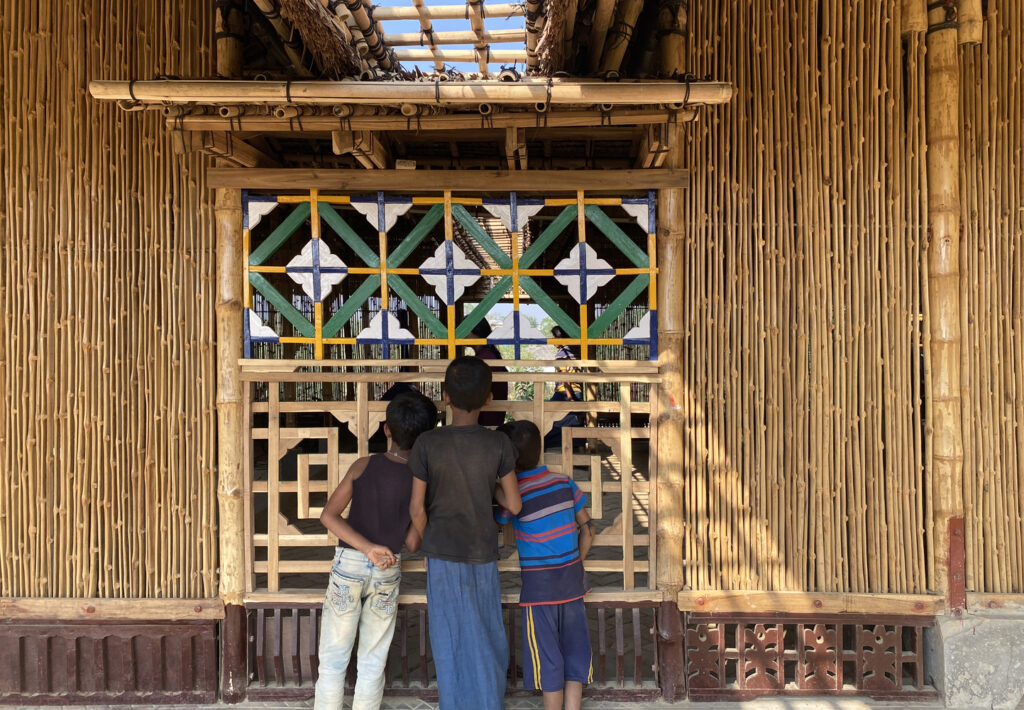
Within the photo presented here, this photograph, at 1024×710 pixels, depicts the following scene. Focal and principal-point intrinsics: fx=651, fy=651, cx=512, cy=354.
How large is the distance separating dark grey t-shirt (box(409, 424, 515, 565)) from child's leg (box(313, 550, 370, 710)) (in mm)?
375

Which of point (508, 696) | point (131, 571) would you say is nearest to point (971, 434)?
point (508, 696)

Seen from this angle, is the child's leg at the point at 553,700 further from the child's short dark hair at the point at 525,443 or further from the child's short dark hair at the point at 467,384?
the child's short dark hair at the point at 467,384

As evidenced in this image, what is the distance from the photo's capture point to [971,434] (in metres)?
3.54

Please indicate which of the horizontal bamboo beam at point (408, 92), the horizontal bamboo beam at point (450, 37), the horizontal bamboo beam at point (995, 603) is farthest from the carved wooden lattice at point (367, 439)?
the horizontal bamboo beam at point (450, 37)

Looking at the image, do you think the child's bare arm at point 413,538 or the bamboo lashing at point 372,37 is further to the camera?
the bamboo lashing at point 372,37

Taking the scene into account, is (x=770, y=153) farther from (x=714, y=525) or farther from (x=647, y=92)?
(x=714, y=525)

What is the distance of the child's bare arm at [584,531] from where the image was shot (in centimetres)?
317

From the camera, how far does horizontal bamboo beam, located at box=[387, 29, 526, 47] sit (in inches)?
168

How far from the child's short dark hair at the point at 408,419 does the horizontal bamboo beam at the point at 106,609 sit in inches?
55.5

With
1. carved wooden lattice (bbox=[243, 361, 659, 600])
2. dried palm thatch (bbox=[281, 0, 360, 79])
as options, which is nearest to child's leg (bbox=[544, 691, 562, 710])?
carved wooden lattice (bbox=[243, 361, 659, 600])

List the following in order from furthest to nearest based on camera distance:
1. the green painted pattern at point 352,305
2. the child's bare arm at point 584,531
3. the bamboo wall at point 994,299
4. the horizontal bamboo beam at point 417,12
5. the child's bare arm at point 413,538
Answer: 1. the horizontal bamboo beam at point 417,12
2. the bamboo wall at point 994,299
3. the green painted pattern at point 352,305
4. the child's bare arm at point 584,531
5. the child's bare arm at point 413,538

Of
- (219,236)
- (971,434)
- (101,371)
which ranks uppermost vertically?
(219,236)

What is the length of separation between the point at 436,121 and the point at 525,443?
1.56 meters

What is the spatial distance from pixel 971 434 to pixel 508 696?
287cm
